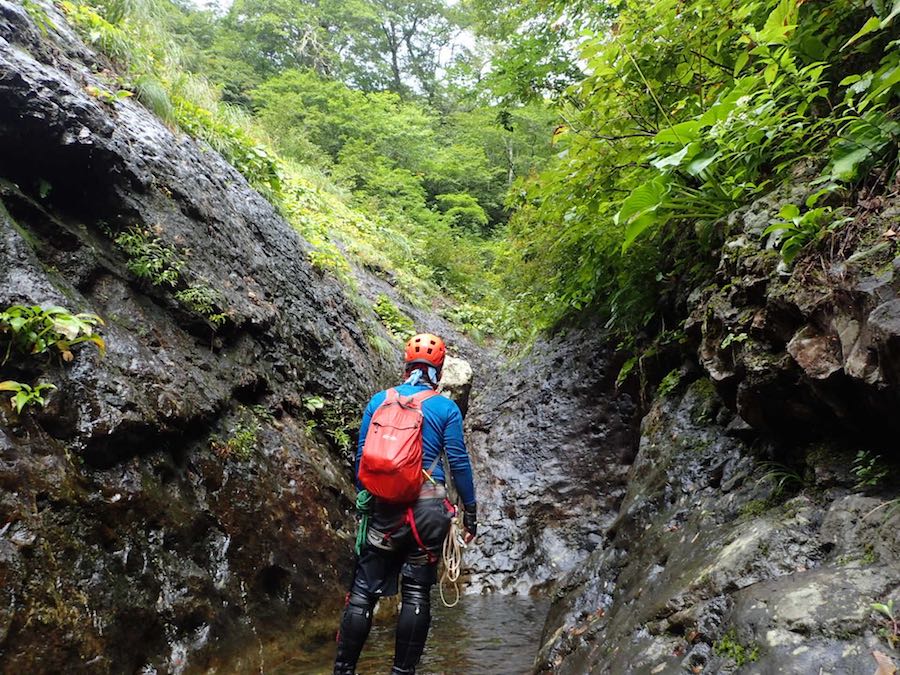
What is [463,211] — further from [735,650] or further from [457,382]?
[735,650]

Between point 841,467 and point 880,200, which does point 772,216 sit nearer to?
point 880,200

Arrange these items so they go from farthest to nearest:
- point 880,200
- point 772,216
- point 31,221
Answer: point 31,221, point 772,216, point 880,200

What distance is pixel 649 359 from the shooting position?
17.0ft

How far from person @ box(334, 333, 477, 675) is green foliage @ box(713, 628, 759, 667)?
1642 millimetres

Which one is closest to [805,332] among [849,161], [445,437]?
[849,161]

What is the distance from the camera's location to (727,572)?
227 centimetres

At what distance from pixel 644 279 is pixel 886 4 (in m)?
2.80

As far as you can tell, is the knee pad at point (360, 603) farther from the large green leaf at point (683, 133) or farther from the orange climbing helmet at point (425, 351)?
the large green leaf at point (683, 133)

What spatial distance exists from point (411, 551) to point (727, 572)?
1.78 metres

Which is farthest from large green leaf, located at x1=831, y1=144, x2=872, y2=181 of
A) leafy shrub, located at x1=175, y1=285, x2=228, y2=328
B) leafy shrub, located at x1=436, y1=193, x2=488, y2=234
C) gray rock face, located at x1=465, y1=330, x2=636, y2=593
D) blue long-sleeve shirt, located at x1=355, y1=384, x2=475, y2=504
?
leafy shrub, located at x1=436, y1=193, x2=488, y2=234

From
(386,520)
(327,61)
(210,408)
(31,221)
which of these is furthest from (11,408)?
(327,61)

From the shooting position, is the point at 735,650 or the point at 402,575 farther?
the point at 402,575

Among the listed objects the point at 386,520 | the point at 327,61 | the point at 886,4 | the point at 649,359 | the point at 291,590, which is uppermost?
the point at 327,61

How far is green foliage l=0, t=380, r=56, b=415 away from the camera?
323 centimetres
